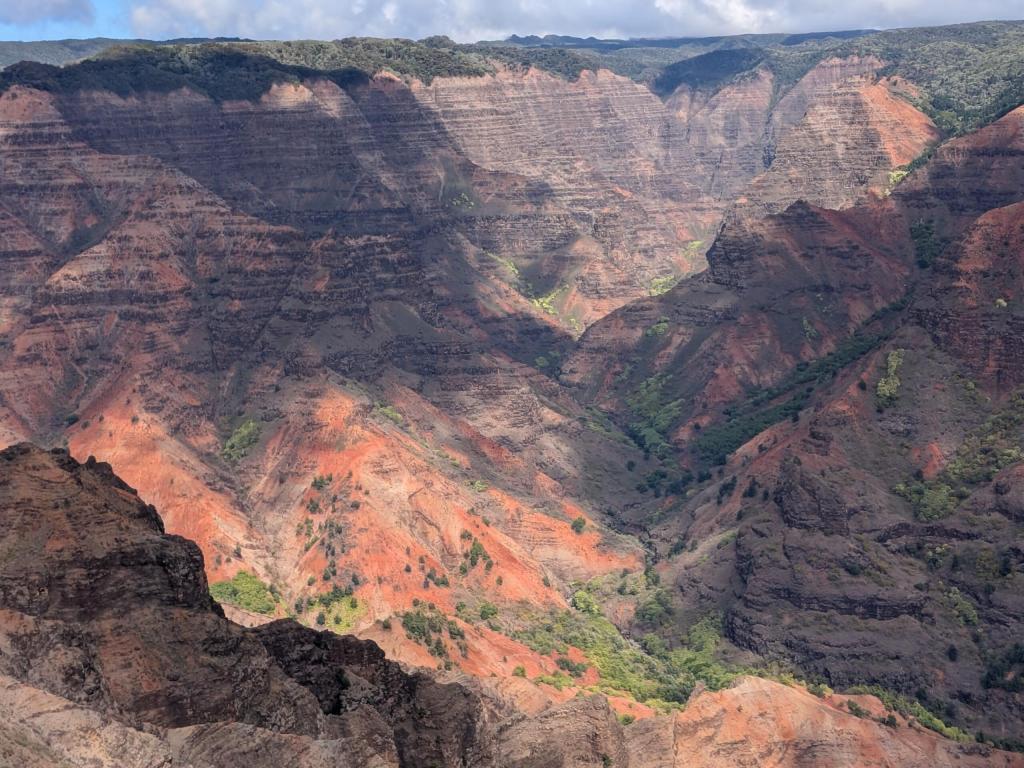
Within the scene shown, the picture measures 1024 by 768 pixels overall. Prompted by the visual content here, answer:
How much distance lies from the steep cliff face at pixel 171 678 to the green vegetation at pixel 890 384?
59.4 metres

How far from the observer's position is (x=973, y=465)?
118625mm

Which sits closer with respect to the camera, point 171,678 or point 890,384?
point 171,678

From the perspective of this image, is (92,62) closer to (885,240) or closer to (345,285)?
(345,285)

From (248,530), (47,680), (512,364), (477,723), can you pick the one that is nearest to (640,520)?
(512,364)

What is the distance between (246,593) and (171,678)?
51.7m

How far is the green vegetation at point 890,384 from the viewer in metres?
125

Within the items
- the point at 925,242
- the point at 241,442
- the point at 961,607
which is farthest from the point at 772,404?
the point at 241,442

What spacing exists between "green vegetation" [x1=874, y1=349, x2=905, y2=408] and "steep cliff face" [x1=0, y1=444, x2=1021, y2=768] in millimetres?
59417

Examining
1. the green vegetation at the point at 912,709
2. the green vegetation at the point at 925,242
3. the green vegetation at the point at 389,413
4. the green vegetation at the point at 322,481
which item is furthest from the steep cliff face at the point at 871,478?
the green vegetation at the point at 322,481

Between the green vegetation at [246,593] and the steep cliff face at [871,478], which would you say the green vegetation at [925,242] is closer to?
the steep cliff face at [871,478]

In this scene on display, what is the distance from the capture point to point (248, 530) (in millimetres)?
121188

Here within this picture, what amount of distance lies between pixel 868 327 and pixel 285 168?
68.2 m

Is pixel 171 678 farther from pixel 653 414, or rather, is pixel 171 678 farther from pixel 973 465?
pixel 653 414

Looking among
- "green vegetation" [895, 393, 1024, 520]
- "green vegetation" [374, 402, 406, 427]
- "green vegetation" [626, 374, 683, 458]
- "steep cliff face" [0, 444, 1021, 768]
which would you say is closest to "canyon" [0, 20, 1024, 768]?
"steep cliff face" [0, 444, 1021, 768]
